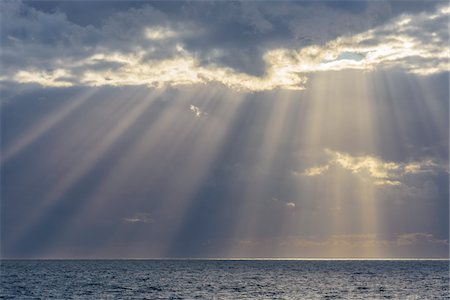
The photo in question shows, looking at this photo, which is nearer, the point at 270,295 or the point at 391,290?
the point at 270,295

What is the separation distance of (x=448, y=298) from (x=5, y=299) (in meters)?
72.0

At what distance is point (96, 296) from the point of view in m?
104

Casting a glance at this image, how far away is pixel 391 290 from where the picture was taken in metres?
122

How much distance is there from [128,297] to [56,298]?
11.5 meters

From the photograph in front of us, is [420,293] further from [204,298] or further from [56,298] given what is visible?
[56,298]

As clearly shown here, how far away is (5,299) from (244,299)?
126ft

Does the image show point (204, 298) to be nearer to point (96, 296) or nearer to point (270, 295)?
point (270, 295)

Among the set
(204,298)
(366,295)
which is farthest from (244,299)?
(366,295)

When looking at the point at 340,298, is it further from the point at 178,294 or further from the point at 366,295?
the point at 178,294

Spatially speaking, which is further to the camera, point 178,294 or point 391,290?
point 391,290

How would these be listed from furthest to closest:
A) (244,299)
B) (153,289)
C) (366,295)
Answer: (153,289) → (366,295) → (244,299)

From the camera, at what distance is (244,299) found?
9831 cm

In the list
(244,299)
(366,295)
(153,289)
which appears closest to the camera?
(244,299)

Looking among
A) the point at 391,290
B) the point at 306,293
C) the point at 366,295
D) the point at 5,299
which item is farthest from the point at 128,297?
the point at 391,290
